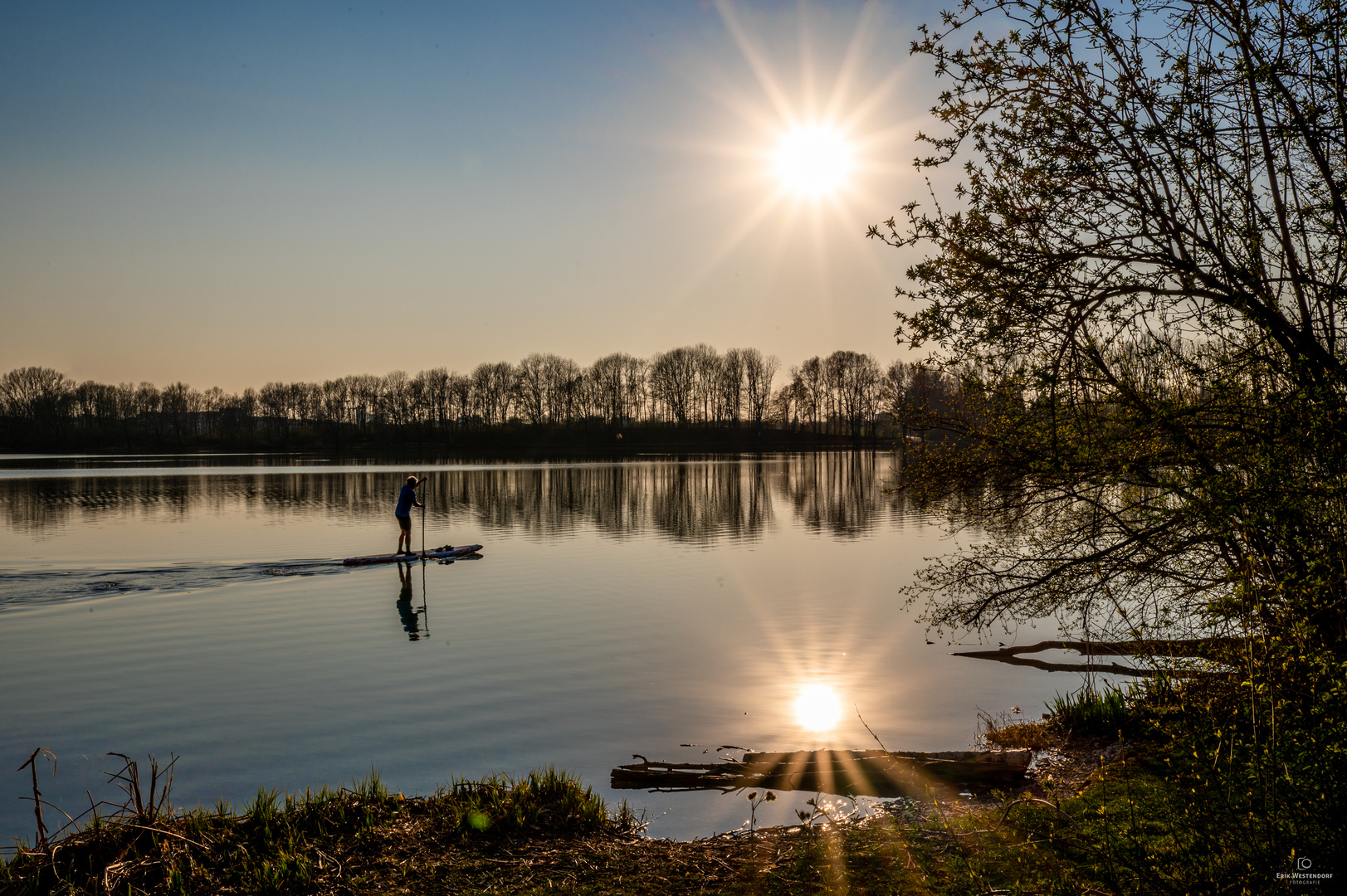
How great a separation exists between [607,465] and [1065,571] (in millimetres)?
77315

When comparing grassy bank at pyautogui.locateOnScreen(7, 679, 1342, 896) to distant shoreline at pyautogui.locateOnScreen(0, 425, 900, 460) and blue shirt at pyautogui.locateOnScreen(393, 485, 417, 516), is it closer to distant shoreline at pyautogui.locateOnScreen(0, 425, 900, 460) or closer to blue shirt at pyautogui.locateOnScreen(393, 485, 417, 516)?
blue shirt at pyautogui.locateOnScreen(393, 485, 417, 516)

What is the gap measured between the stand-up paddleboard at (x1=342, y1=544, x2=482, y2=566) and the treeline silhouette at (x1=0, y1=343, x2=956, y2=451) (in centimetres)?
10337

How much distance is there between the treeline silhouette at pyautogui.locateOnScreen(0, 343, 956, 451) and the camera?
134 meters

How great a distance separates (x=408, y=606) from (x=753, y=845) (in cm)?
1453

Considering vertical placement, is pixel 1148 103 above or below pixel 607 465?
above

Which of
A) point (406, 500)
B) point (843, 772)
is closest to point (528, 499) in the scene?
point (406, 500)

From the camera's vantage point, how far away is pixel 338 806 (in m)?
7.32

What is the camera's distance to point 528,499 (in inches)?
1908

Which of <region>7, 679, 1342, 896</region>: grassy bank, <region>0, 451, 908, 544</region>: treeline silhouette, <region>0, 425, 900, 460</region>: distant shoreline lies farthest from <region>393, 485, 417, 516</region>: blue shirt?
<region>0, 425, 900, 460</region>: distant shoreline

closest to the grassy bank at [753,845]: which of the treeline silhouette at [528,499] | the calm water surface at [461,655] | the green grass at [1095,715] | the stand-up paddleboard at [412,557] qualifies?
the calm water surface at [461,655]

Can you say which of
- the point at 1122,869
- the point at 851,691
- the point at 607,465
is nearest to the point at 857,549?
the point at 851,691

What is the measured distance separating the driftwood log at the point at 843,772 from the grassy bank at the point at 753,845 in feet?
1.46

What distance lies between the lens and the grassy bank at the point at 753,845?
5645 millimetres

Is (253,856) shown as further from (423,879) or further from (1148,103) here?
(1148,103)
